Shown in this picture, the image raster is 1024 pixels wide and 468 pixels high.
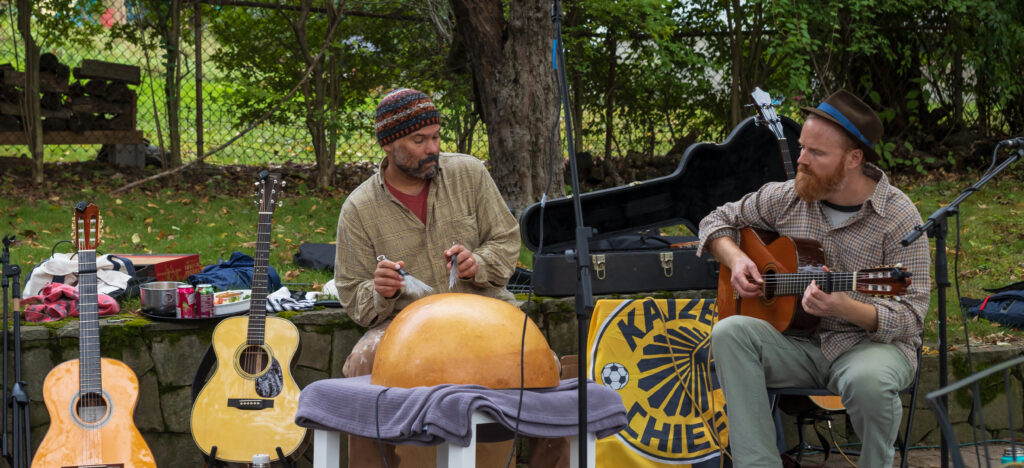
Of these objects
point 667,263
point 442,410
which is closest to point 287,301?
point 667,263

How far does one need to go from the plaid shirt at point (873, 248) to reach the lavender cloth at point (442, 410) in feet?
3.65

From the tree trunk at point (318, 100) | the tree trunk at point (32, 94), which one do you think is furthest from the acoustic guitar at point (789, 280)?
the tree trunk at point (32, 94)

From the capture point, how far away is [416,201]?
4.26m

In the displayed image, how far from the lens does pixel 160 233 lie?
23.8 ft

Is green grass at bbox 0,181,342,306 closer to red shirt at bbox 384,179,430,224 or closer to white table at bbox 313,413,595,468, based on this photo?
red shirt at bbox 384,179,430,224

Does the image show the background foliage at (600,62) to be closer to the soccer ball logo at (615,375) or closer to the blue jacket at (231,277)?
the blue jacket at (231,277)

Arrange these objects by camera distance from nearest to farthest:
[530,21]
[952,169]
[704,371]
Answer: [704,371], [530,21], [952,169]

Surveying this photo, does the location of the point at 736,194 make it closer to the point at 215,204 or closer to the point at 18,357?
the point at 18,357

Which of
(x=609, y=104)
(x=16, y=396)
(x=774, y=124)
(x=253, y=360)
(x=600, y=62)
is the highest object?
(x=600, y=62)

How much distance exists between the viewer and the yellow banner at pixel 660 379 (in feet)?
14.6

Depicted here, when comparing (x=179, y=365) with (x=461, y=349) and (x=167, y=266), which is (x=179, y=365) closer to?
(x=167, y=266)

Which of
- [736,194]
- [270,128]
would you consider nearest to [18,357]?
[736,194]

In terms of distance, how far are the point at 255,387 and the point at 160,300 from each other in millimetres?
744

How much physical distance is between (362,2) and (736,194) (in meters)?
5.05
